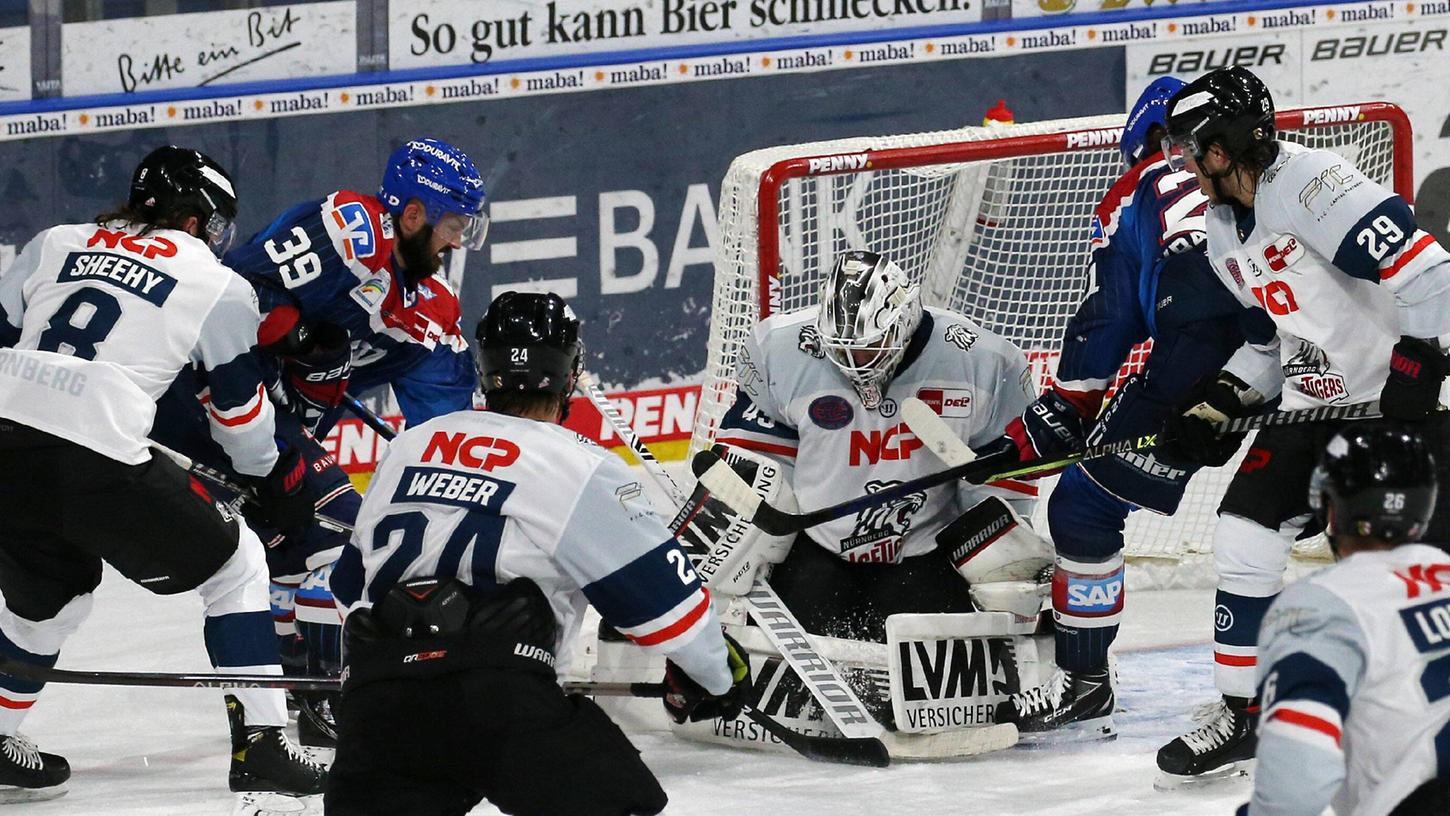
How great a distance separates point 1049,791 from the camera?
3834 millimetres

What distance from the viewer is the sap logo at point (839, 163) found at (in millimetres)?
4918

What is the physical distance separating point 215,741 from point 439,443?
197cm

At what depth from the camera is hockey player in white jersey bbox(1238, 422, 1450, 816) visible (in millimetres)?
2125

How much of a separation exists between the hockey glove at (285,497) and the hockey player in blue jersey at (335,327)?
0.15 ft

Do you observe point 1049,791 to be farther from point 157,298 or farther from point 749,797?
point 157,298

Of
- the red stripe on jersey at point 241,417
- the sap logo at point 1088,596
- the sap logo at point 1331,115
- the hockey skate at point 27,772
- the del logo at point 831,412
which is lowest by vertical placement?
the hockey skate at point 27,772

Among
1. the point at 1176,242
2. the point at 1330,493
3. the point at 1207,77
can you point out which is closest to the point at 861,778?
the point at 1176,242

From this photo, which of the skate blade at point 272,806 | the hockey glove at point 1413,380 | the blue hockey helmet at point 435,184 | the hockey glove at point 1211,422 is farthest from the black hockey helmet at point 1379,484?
the blue hockey helmet at point 435,184

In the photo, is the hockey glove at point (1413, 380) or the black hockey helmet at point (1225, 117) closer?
the hockey glove at point (1413, 380)

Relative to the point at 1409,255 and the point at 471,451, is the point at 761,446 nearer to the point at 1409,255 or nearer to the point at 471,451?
the point at 1409,255

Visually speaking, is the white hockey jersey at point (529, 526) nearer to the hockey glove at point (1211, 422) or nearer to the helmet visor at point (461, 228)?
the hockey glove at point (1211, 422)

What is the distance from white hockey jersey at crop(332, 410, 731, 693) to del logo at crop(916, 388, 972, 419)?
154cm

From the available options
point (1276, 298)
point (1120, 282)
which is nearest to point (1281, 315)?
point (1276, 298)

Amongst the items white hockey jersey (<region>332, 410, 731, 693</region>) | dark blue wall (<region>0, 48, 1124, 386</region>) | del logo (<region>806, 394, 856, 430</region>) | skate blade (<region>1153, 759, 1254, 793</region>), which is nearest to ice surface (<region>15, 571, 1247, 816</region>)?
skate blade (<region>1153, 759, 1254, 793</region>)
